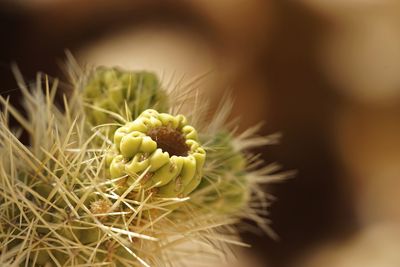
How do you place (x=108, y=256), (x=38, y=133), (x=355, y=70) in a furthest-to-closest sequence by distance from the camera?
(x=355, y=70), (x=38, y=133), (x=108, y=256)

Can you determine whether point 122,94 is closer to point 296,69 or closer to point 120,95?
point 120,95

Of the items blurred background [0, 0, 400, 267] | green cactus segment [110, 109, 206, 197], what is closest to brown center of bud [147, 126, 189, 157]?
green cactus segment [110, 109, 206, 197]

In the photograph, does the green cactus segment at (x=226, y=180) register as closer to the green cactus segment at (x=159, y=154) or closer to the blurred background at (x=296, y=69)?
the green cactus segment at (x=159, y=154)

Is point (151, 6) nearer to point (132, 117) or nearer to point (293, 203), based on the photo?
point (293, 203)

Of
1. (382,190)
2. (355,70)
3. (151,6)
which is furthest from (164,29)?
(382,190)

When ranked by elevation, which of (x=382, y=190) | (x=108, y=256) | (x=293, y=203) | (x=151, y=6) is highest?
(x=108, y=256)

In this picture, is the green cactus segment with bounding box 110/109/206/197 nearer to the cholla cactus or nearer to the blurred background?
the cholla cactus

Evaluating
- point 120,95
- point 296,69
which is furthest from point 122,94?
point 296,69

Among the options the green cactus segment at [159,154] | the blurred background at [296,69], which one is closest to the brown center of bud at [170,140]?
the green cactus segment at [159,154]
